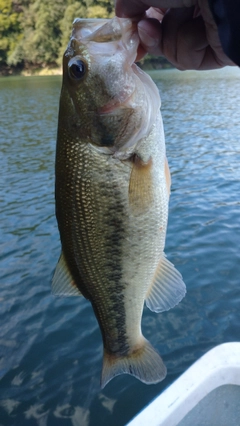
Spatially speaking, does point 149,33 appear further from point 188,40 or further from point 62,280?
point 62,280

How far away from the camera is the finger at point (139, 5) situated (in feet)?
6.00

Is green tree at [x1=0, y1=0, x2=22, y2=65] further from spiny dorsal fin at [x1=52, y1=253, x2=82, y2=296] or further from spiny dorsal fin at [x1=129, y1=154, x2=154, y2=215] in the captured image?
spiny dorsal fin at [x1=129, y1=154, x2=154, y2=215]

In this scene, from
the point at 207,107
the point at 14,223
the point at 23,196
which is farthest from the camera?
the point at 207,107

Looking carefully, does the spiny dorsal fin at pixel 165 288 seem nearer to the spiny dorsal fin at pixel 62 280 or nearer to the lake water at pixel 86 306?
the spiny dorsal fin at pixel 62 280

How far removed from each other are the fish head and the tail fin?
125cm

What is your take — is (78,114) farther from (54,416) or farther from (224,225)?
(224,225)

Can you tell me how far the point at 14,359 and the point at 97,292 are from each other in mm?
3440

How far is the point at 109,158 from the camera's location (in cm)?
201

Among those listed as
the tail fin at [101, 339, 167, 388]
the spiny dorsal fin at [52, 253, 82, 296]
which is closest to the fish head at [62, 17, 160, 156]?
the spiny dorsal fin at [52, 253, 82, 296]

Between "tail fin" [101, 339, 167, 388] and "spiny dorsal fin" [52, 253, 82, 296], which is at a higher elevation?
"spiny dorsal fin" [52, 253, 82, 296]

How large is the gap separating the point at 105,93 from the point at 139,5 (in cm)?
43

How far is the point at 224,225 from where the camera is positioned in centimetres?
846

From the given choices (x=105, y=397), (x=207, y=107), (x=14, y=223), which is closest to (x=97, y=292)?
(x=105, y=397)

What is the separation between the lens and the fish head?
6.51 ft
